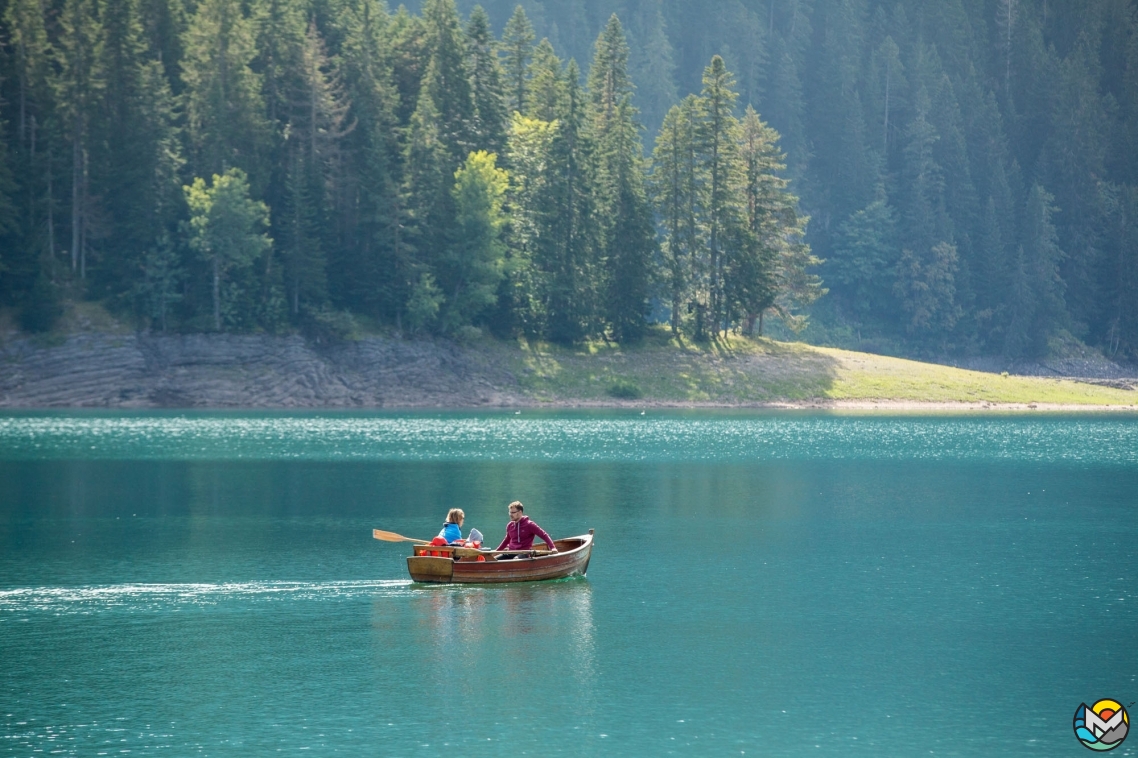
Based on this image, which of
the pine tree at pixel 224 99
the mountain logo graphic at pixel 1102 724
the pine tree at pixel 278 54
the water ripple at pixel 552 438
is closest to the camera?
the mountain logo graphic at pixel 1102 724

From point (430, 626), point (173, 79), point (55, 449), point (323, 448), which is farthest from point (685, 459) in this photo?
point (173, 79)

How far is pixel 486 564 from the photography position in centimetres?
3281

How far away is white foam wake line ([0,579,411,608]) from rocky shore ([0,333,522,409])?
66009 mm

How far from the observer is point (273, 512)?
4469cm

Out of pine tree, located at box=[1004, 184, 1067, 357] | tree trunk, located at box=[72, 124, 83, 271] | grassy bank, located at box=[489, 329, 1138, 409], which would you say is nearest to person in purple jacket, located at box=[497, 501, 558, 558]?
grassy bank, located at box=[489, 329, 1138, 409]

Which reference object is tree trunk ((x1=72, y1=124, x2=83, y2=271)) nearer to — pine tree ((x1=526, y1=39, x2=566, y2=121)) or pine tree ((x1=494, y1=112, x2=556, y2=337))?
pine tree ((x1=494, y1=112, x2=556, y2=337))

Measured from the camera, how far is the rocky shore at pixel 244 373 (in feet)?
307

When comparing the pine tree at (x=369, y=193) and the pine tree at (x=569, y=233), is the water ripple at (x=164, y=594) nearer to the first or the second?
the pine tree at (x=369, y=193)

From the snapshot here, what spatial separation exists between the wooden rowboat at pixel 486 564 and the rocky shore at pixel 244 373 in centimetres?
6709

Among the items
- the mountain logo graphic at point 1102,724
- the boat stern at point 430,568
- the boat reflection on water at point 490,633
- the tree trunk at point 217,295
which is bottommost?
the mountain logo graphic at point 1102,724

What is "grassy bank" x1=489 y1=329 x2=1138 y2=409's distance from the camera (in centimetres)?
10600

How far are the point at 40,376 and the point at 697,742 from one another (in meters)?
83.3

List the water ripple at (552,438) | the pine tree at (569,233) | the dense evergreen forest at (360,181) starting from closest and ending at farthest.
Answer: the water ripple at (552,438)
the dense evergreen forest at (360,181)
the pine tree at (569,233)

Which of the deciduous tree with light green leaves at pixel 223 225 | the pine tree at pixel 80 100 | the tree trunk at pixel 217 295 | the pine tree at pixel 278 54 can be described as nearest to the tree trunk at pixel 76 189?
the pine tree at pixel 80 100
